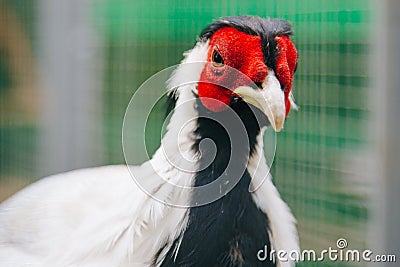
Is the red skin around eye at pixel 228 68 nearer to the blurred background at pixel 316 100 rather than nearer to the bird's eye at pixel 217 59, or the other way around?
the bird's eye at pixel 217 59

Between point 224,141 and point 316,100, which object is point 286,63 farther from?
point 316,100

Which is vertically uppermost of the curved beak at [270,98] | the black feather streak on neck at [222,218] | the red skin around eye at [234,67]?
the red skin around eye at [234,67]

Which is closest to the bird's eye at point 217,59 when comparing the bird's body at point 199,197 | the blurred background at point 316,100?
the bird's body at point 199,197

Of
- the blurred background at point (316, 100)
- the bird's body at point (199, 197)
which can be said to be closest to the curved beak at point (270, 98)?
the bird's body at point (199, 197)

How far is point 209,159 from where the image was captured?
823 millimetres

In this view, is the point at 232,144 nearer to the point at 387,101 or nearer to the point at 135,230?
the point at 135,230

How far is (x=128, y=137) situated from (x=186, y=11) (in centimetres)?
27

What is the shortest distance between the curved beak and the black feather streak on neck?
0.04 meters

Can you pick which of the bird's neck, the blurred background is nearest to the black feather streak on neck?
the bird's neck

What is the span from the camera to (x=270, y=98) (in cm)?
77

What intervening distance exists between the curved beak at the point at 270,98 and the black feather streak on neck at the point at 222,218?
0.04 meters

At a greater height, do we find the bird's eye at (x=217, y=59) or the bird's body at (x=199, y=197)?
the bird's eye at (x=217, y=59)

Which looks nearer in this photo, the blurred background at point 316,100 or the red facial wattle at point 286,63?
the red facial wattle at point 286,63

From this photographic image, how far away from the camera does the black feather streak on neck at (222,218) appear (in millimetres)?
816
